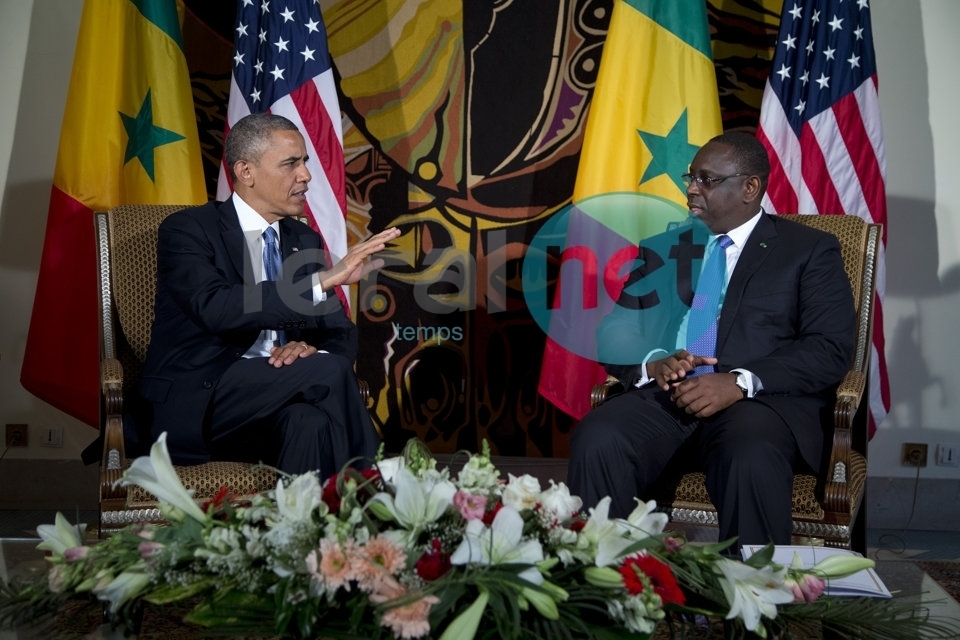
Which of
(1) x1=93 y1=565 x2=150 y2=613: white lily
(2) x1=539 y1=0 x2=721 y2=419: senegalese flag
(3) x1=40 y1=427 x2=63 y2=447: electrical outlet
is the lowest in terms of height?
(3) x1=40 y1=427 x2=63 y2=447: electrical outlet

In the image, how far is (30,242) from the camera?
4152 millimetres

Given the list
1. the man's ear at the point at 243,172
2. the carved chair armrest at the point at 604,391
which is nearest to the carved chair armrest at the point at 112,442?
the man's ear at the point at 243,172

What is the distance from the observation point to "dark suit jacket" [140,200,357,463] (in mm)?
2900

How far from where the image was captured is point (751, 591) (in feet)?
4.76

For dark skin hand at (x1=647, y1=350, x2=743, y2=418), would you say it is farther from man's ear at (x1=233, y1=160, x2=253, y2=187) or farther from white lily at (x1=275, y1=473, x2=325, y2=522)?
white lily at (x1=275, y1=473, x2=325, y2=522)

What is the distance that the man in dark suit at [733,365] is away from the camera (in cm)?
273

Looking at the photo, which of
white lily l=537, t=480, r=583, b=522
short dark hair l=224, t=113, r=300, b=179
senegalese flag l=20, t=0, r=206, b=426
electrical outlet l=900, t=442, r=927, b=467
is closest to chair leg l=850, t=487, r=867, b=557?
electrical outlet l=900, t=442, r=927, b=467

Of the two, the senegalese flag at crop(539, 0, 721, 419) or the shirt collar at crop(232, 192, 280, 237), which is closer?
the shirt collar at crop(232, 192, 280, 237)

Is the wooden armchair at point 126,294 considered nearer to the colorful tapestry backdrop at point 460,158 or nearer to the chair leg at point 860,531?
the colorful tapestry backdrop at point 460,158

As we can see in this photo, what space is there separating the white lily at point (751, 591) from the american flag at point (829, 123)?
2545 millimetres

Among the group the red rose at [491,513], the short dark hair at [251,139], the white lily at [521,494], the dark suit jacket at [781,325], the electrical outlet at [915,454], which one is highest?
the short dark hair at [251,139]

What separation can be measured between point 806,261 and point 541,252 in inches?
57.8

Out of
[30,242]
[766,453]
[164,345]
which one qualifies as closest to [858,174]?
[766,453]

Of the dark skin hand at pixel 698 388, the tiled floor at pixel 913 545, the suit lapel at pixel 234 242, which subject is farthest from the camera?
the tiled floor at pixel 913 545
